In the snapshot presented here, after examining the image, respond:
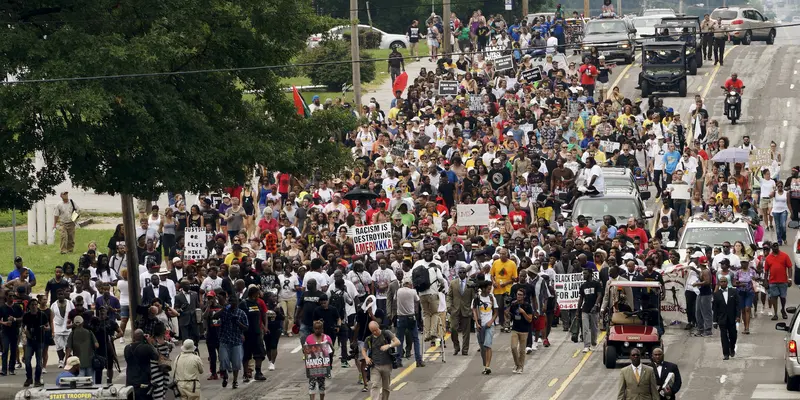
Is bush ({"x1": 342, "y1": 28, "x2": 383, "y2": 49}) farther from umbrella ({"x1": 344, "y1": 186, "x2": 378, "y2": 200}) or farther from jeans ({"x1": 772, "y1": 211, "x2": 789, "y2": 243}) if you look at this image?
jeans ({"x1": 772, "y1": 211, "x2": 789, "y2": 243})

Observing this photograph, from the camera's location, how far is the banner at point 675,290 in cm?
2825

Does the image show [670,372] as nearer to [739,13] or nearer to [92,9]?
[92,9]

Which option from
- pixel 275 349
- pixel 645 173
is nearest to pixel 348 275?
pixel 275 349

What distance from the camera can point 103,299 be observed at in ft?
87.9

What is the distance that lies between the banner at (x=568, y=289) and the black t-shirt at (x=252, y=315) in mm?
5873

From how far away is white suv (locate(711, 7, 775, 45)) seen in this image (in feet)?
227

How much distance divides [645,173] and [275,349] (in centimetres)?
1682

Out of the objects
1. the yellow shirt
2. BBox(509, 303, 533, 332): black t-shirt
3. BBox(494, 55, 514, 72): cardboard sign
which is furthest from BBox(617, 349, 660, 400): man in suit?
BBox(494, 55, 514, 72): cardboard sign

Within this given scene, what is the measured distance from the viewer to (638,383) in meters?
19.3

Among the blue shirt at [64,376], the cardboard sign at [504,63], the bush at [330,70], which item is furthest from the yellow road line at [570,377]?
Answer: the bush at [330,70]

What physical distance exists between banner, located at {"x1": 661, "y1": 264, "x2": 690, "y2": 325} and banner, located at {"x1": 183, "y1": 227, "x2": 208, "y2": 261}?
9054mm

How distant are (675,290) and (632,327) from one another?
394cm

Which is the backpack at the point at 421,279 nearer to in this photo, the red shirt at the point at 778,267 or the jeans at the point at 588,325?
the jeans at the point at 588,325

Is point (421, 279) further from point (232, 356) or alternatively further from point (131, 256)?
point (131, 256)
